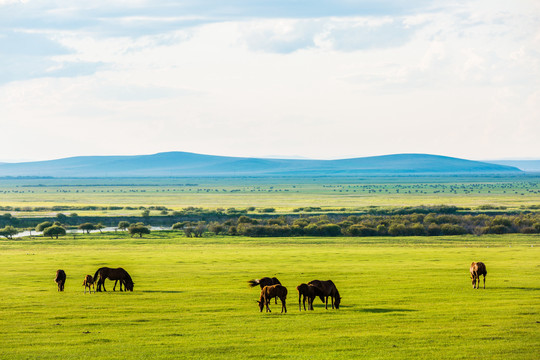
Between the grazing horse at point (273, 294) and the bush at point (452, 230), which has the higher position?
the grazing horse at point (273, 294)

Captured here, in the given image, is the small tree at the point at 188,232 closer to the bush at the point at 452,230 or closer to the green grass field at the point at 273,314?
the bush at the point at 452,230

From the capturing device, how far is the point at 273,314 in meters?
19.5

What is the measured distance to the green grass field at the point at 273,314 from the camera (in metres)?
15.3

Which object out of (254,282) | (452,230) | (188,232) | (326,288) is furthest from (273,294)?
(452,230)

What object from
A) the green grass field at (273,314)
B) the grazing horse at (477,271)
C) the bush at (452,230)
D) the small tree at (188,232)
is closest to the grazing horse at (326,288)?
the green grass field at (273,314)

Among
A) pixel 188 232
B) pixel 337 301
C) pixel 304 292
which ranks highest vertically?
pixel 304 292

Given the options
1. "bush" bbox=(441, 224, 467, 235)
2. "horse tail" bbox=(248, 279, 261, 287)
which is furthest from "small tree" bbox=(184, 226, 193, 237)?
"horse tail" bbox=(248, 279, 261, 287)

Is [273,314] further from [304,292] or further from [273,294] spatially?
[304,292]

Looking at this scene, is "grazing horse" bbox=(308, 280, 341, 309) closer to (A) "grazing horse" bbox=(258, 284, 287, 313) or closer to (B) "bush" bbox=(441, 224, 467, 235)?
(A) "grazing horse" bbox=(258, 284, 287, 313)

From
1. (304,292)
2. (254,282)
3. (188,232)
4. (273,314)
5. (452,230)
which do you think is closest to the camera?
(273,314)

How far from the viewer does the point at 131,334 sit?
1695 cm

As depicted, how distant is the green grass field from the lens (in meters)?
15.3

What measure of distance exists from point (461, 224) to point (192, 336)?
201ft

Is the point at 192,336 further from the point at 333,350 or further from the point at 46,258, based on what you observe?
the point at 46,258
